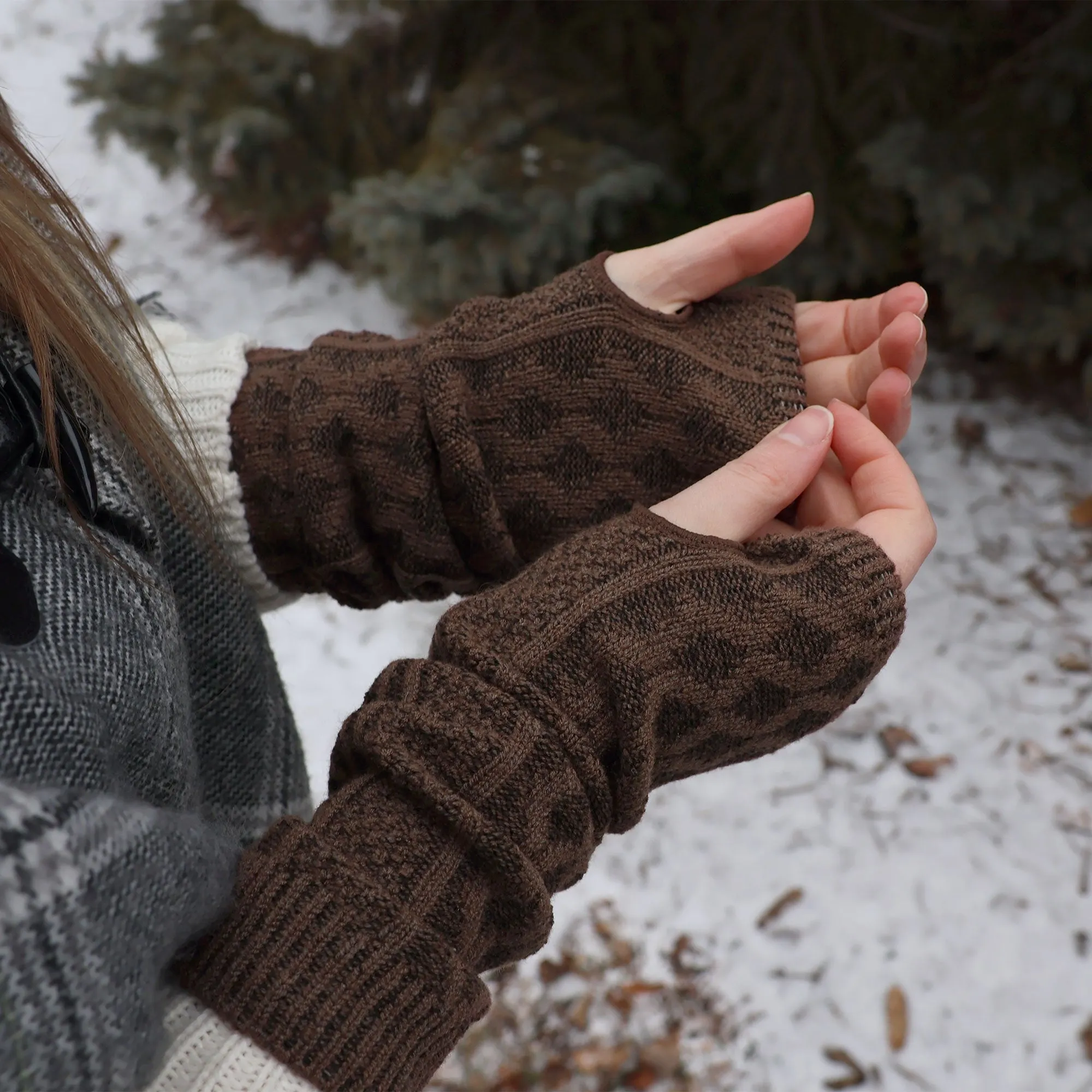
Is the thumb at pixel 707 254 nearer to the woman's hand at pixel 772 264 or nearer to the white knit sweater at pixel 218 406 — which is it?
the woman's hand at pixel 772 264

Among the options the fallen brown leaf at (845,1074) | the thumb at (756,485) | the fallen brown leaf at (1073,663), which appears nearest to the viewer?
the thumb at (756,485)

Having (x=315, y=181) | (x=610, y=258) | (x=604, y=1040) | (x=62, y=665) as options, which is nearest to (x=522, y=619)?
(x=62, y=665)

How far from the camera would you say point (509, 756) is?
0.81 m

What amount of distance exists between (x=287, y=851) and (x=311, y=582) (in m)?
0.48

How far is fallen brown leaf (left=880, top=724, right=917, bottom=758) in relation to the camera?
2227 millimetres

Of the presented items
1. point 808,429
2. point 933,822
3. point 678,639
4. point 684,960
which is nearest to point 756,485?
point 808,429

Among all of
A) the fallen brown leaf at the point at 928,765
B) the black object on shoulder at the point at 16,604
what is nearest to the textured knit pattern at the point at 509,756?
the black object on shoulder at the point at 16,604

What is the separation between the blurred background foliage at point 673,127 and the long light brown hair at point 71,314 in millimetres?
1504

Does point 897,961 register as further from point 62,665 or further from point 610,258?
point 62,665

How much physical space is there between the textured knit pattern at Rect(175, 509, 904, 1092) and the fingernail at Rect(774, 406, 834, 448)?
0.41 ft

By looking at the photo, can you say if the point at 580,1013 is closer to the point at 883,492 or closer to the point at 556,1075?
the point at 556,1075

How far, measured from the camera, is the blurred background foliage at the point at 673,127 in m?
2.15

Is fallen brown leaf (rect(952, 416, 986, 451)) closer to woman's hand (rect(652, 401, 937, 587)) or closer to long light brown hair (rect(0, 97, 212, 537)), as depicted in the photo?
woman's hand (rect(652, 401, 937, 587))

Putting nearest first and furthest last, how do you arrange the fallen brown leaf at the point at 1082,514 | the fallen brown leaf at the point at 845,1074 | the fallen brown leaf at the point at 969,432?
the fallen brown leaf at the point at 845,1074
the fallen brown leaf at the point at 1082,514
the fallen brown leaf at the point at 969,432
